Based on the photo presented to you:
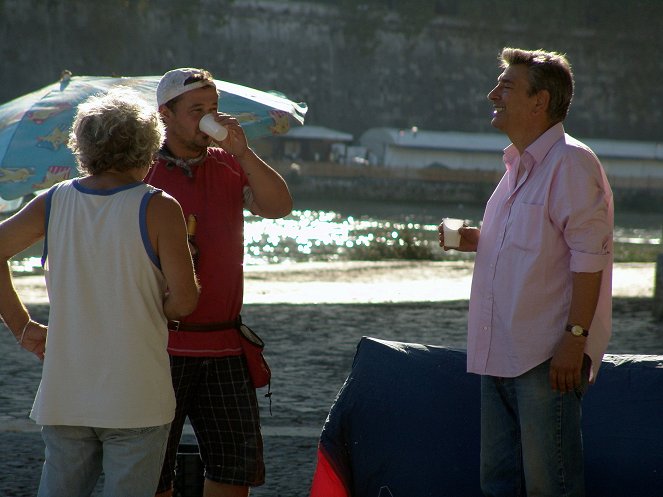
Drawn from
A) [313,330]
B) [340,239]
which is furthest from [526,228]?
[340,239]

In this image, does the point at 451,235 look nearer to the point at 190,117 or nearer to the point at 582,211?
the point at 582,211

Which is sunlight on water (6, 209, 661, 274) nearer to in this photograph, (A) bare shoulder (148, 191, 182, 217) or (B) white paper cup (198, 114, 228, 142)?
(B) white paper cup (198, 114, 228, 142)

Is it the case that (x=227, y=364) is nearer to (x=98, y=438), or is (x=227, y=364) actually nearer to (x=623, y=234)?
(x=98, y=438)

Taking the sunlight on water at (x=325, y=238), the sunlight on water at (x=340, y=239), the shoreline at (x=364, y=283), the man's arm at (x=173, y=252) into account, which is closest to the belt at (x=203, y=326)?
the man's arm at (x=173, y=252)

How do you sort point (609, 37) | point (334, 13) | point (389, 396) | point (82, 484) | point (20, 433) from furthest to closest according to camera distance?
point (609, 37) → point (334, 13) → point (20, 433) → point (389, 396) → point (82, 484)

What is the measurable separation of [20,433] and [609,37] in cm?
4538

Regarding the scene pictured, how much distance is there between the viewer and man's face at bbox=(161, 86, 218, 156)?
2.72 meters

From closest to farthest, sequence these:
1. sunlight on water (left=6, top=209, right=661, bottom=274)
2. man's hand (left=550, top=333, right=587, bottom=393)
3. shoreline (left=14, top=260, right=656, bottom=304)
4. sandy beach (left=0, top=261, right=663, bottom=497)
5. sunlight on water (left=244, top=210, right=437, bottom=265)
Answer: man's hand (left=550, top=333, right=587, bottom=393) < sandy beach (left=0, top=261, right=663, bottom=497) < shoreline (left=14, top=260, right=656, bottom=304) < sunlight on water (left=6, top=209, right=661, bottom=274) < sunlight on water (left=244, top=210, right=437, bottom=265)

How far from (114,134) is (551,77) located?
0.94 m

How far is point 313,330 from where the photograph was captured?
7152 millimetres

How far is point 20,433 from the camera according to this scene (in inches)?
163

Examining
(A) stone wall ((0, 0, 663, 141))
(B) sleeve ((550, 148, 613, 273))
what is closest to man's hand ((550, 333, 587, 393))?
(B) sleeve ((550, 148, 613, 273))

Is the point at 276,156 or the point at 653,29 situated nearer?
the point at 276,156

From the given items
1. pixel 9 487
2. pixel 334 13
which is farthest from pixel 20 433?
pixel 334 13
